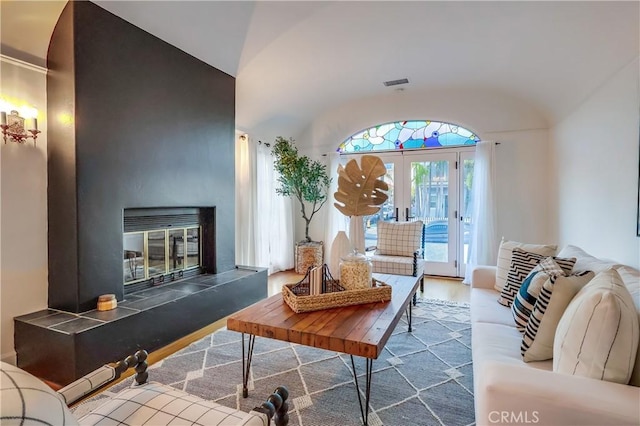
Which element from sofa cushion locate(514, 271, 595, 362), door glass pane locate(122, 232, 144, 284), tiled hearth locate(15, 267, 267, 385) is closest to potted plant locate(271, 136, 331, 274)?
tiled hearth locate(15, 267, 267, 385)

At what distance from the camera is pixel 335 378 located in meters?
2.14

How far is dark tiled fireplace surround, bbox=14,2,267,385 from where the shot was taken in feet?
7.36

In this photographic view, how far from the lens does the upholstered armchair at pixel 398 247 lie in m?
3.94

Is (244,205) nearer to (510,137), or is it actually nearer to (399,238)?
(399,238)

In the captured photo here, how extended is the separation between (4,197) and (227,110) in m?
2.11

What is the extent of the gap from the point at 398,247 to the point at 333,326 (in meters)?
2.73

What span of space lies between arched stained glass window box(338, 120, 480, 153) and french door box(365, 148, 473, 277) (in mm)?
132

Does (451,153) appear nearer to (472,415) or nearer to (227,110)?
(227,110)

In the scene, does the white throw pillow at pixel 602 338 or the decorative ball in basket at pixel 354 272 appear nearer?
the white throw pillow at pixel 602 338

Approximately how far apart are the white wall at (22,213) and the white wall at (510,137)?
4.27m

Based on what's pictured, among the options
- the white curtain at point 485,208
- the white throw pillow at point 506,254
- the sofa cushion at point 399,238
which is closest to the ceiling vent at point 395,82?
the white curtain at point 485,208

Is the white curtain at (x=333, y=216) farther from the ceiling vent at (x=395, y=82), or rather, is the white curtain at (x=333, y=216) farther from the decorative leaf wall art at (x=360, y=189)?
the decorative leaf wall art at (x=360, y=189)

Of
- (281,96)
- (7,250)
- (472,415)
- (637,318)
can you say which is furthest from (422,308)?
(7,250)

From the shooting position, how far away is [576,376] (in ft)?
3.68
